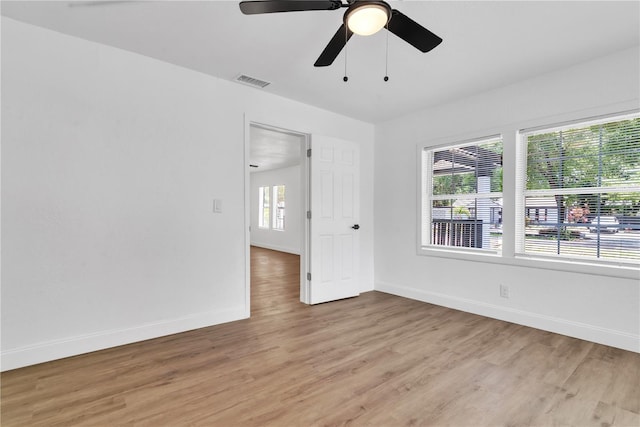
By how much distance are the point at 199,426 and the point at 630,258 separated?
11.7 feet

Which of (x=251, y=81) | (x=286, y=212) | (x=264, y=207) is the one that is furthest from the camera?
(x=264, y=207)

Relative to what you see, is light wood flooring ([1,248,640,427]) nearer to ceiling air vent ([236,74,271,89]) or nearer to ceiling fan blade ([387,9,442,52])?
ceiling fan blade ([387,9,442,52])

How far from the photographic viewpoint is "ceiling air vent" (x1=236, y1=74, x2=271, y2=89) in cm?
322

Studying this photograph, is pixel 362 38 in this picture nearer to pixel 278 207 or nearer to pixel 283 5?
pixel 283 5

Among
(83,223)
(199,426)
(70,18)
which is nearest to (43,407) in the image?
(199,426)

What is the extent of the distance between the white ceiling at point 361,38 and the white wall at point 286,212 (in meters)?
5.16

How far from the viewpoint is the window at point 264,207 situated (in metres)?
10.0

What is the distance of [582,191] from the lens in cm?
297

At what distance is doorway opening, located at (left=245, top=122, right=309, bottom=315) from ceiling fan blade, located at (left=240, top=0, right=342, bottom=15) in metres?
1.91

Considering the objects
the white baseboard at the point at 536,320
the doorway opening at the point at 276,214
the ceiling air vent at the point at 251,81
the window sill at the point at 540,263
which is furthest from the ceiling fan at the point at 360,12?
the white baseboard at the point at 536,320

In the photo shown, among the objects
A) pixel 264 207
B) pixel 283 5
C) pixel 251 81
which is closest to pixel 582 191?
pixel 283 5

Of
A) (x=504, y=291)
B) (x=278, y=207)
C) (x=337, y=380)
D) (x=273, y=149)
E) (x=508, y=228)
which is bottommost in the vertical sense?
(x=337, y=380)

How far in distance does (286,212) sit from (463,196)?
5.91 m

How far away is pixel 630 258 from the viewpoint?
9.02ft
